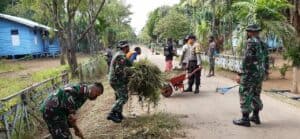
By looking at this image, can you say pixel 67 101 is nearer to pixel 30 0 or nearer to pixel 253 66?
pixel 253 66

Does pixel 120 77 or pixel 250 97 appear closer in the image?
pixel 250 97

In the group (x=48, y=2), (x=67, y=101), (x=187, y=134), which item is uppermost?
(x=48, y=2)

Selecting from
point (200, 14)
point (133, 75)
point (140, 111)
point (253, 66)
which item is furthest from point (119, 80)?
point (200, 14)

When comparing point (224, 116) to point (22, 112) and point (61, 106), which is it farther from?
point (61, 106)

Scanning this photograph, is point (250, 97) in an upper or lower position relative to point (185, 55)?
lower

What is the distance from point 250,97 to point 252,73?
48 centimetres

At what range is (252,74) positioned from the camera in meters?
8.59

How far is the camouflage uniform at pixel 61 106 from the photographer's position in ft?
20.7

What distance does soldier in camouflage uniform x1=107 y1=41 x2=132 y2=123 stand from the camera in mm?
9062

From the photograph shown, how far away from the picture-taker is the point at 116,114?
30.1 feet

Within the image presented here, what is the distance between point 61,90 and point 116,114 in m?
2.97

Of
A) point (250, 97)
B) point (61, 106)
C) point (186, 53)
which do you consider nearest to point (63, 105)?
point (61, 106)

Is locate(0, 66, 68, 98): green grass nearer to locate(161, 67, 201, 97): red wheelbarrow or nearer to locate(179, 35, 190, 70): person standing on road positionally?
locate(161, 67, 201, 97): red wheelbarrow

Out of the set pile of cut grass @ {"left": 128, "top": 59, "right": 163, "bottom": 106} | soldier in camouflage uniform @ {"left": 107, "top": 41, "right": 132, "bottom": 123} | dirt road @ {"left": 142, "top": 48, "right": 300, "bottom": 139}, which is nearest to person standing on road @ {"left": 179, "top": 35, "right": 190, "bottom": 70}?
dirt road @ {"left": 142, "top": 48, "right": 300, "bottom": 139}
